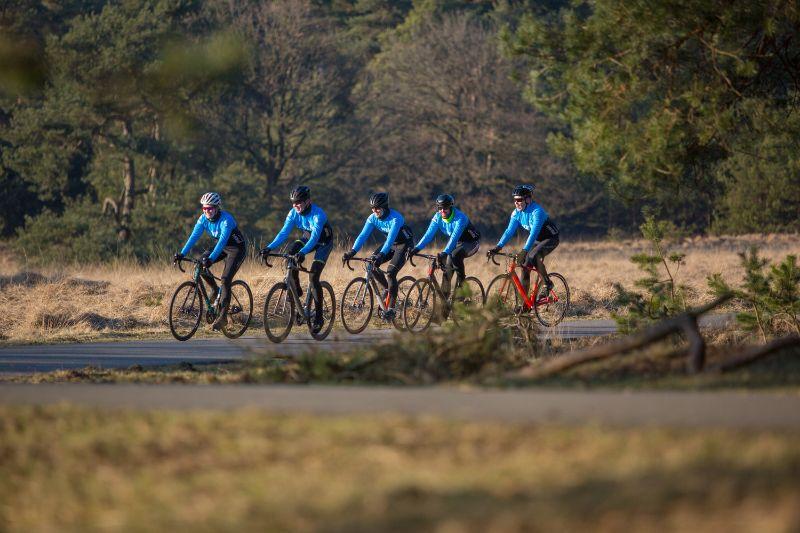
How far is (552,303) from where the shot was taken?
21.8m

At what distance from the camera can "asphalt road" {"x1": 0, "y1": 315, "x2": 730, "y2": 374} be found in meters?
14.9

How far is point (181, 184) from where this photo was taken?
4684 centimetres

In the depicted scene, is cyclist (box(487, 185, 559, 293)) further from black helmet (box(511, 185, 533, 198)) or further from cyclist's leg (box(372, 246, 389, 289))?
cyclist's leg (box(372, 246, 389, 289))

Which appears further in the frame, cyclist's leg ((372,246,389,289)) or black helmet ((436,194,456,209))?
black helmet ((436,194,456,209))

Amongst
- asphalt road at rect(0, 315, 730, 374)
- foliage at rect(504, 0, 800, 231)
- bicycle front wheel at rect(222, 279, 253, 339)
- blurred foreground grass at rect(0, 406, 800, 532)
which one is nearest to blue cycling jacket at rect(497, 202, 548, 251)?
asphalt road at rect(0, 315, 730, 374)

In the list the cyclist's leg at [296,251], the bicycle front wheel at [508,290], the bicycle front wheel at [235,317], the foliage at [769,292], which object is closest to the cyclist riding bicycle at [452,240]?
the bicycle front wheel at [508,290]

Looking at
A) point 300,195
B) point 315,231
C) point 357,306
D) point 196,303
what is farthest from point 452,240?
point 196,303

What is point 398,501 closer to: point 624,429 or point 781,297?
point 624,429

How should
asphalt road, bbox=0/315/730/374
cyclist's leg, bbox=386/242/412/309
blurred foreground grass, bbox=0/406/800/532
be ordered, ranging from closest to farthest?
blurred foreground grass, bbox=0/406/800/532 < asphalt road, bbox=0/315/730/374 < cyclist's leg, bbox=386/242/412/309

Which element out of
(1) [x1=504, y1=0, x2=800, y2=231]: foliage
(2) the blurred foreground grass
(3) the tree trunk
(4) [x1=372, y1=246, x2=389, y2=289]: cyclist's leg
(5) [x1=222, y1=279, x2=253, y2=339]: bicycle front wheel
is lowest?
(2) the blurred foreground grass

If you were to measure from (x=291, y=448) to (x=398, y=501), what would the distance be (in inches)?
49.3

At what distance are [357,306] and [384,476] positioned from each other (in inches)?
525

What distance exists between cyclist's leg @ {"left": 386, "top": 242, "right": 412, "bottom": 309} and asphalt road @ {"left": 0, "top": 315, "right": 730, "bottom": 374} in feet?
1.85

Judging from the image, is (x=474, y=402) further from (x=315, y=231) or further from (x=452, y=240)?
(x=452, y=240)
